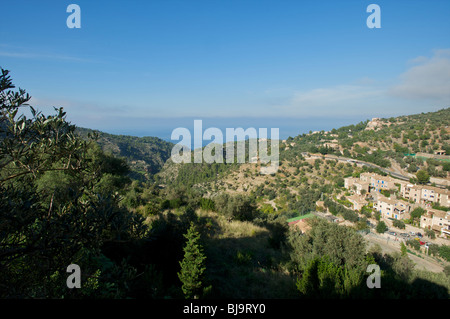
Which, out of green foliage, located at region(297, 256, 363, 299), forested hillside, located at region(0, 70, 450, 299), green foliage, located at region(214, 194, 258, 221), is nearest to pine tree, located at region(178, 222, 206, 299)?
forested hillside, located at region(0, 70, 450, 299)

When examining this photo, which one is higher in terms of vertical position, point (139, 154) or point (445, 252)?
point (139, 154)

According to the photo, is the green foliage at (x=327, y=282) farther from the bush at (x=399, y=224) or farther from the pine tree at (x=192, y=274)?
the bush at (x=399, y=224)

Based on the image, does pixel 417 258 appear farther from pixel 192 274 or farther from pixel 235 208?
pixel 192 274

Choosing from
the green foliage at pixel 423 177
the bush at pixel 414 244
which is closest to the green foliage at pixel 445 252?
the bush at pixel 414 244

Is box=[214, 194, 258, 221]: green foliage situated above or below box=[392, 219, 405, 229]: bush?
above

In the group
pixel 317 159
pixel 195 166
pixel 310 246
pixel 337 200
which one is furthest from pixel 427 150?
pixel 310 246

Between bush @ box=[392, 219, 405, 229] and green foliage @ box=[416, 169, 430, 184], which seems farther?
green foliage @ box=[416, 169, 430, 184]

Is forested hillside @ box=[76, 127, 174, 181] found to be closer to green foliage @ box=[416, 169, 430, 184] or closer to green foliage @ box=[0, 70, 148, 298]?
green foliage @ box=[0, 70, 148, 298]

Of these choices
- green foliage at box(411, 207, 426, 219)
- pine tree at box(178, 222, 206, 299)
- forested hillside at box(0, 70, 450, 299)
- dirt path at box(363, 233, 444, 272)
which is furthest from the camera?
green foliage at box(411, 207, 426, 219)

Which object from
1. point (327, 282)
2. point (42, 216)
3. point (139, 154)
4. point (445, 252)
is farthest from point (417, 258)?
point (139, 154)

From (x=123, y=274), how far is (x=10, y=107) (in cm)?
206

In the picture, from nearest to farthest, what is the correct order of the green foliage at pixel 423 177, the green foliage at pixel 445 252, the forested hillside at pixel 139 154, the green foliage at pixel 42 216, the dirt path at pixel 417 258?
the green foliage at pixel 42 216 → the dirt path at pixel 417 258 → the green foliage at pixel 445 252 → the green foliage at pixel 423 177 → the forested hillside at pixel 139 154
